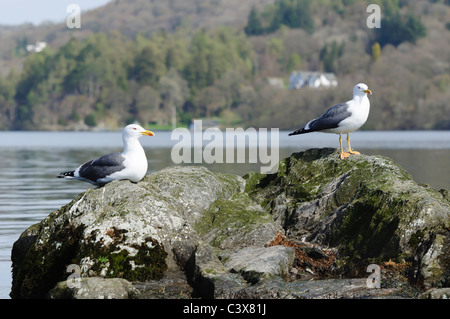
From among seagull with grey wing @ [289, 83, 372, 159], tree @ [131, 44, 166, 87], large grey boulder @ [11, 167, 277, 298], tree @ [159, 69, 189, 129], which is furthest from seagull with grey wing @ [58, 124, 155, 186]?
tree @ [131, 44, 166, 87]

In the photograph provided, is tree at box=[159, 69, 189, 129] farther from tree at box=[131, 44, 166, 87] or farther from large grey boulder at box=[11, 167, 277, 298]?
large grey boulder at box=[11, 167, 277, 298]

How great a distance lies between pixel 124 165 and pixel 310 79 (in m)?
166

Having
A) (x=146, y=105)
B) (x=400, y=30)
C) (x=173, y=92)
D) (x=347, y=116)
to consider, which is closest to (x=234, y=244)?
(x=347, y=116)

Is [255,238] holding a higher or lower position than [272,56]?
lower

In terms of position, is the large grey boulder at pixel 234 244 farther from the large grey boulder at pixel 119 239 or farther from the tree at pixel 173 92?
the tree at pixel 173 92

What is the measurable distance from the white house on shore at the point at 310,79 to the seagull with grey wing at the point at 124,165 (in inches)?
6089

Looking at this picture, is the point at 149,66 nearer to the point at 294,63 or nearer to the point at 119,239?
the point at 294,63

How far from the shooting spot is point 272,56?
199m

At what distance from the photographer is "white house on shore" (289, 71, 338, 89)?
6639 inches

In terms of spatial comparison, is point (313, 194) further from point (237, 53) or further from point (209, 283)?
point (237, 53)

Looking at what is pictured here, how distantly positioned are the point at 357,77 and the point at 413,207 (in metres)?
153

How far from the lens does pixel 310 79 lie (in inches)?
6885
